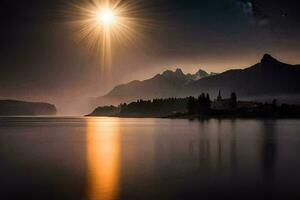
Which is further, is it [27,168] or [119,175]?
[27,168]

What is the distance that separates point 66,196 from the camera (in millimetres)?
26094

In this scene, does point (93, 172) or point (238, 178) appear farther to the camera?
point (93, 172)

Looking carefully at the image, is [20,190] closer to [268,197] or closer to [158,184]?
[158,184]

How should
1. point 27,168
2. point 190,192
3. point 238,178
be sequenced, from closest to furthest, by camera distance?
point 190,192 → point 238,178 → point 27,168

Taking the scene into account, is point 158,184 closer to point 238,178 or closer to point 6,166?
point 238,178

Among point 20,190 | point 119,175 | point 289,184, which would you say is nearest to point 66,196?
point 20,190

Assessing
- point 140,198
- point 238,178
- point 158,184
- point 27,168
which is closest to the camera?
point 140,198

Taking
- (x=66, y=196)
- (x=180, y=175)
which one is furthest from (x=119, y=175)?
(x=66, y=196)

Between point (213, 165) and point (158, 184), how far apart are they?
13.4 metres

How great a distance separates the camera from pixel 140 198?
25234 millimetres

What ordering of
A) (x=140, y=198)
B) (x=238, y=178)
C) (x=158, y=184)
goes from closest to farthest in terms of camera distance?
(x=140, y=198) < (x=158, y=184) < (x=238, y=178)

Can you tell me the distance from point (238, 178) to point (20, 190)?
19.1 meters

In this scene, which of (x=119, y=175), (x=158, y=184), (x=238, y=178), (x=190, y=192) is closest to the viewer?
(x=190, y=192)

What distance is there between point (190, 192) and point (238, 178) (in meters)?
8.10
